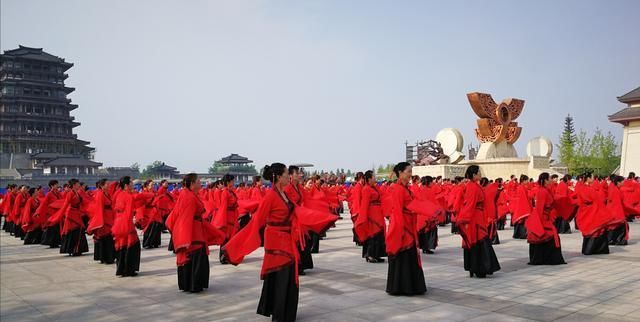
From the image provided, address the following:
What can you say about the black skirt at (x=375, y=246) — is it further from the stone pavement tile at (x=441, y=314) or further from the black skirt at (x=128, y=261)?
the black skirt at (x=128, y=261)

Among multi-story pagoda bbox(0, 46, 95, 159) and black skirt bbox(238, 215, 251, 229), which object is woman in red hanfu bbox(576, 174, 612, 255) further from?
multi-story pagoda bbox(0, 46, 95, 159)

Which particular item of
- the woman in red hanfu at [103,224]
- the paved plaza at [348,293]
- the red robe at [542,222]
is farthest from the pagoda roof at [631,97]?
the woman in red hanfu at [103,224]

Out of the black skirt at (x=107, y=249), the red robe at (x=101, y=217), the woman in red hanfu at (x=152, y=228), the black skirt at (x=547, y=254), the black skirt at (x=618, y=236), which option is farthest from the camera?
the woman in red hanfu at (x=152, y=228)

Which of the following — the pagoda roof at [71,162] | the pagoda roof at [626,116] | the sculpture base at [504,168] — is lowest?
the sculpture base at [504,168]

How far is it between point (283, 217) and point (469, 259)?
11.6 feet

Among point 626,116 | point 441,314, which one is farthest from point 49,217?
point 626,116

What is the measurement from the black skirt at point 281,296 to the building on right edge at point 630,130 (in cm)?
3172

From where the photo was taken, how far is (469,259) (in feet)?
25.2

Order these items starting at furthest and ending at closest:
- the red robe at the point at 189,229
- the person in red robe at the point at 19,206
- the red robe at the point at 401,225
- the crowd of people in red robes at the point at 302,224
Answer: the person in red robe at the point at 19,206
the red robe at the point at 189,229
the red robe at the point at 401,225
the crowd of people in red robes at the point at 302,224

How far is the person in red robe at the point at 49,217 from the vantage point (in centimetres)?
1362

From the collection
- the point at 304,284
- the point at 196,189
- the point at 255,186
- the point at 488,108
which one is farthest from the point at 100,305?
the point at 488,108

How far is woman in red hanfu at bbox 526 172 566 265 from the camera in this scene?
28.3ft

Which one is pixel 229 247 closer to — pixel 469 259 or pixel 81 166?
pixel 469 259

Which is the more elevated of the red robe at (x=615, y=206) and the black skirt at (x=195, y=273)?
the red robe at (x=615, y=206)
